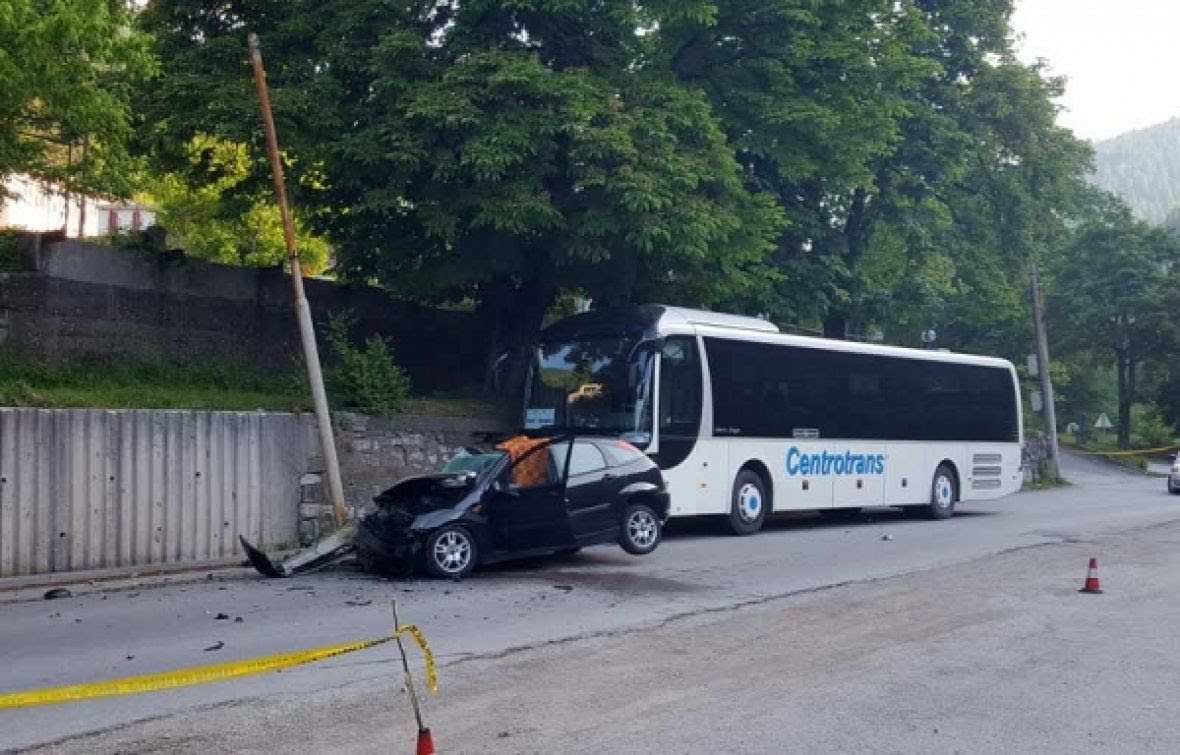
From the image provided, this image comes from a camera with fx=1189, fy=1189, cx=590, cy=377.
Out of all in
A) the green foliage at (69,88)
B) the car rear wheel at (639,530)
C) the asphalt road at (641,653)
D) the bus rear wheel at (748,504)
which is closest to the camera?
the asphalt road at (641,653)

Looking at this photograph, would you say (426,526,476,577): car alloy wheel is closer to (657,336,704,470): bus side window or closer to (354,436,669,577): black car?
(354,436,669,577): black car

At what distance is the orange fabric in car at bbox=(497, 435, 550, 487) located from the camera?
46.8 feet

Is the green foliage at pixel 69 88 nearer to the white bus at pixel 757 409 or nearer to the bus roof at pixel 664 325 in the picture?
the bus roof at pixel 664 325

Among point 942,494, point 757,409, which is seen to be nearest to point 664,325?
point 757,409

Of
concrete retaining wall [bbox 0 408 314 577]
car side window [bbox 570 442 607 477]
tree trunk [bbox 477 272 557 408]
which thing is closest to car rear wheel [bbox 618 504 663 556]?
car side window [bbox 570 442 607 477]

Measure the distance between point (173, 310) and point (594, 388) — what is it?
6706 mm

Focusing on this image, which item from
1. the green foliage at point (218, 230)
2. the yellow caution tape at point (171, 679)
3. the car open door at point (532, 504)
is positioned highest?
the green foliage at point (218, 230)

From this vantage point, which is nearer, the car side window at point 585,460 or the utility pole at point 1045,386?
the car side window at point 585,460

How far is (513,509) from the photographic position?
1406cm

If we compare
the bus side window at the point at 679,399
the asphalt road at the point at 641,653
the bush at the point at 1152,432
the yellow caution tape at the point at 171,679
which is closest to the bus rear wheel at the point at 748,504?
the bus side window at the point at 679,399

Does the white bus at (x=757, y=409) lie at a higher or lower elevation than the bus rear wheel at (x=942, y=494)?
higher

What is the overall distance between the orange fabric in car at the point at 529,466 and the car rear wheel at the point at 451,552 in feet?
3.14

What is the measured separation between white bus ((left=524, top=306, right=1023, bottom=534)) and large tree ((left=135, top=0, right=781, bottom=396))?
138 cm

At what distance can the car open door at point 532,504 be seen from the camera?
1398 cm
